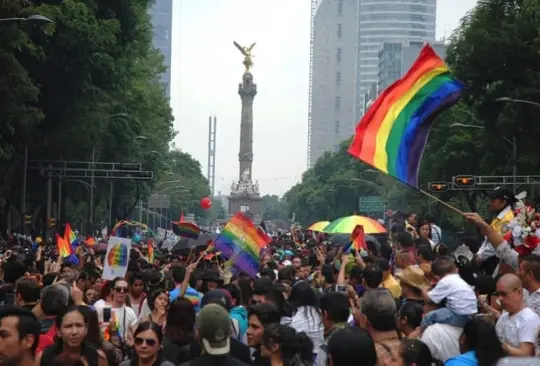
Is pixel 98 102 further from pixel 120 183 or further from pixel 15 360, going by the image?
pixel 15 360

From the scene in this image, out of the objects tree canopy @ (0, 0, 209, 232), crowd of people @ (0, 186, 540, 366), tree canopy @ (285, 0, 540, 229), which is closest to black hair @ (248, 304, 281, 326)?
crowd of people @ (0, 186, 540, 366)

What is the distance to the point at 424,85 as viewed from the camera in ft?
40.5

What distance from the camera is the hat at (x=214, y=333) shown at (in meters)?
6.95

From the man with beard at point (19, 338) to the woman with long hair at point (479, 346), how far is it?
7.95ft

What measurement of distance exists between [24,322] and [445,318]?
2788 mm

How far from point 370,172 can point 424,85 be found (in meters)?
97.3

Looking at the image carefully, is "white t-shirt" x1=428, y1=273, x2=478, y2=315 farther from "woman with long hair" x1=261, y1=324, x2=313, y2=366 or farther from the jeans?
"woman with long hair" x1=261, y1=324, x2=313, y2=366

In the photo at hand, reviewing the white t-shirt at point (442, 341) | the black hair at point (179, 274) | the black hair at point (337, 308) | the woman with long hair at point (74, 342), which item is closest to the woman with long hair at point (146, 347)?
the woman with long hair at point (74, 342)

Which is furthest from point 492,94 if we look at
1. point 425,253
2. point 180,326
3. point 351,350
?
point 351,350

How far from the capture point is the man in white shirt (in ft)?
26.0

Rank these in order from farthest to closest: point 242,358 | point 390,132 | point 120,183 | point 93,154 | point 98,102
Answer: point 120,183, point 93,154, point 98,102, point 390,132, point 242,358

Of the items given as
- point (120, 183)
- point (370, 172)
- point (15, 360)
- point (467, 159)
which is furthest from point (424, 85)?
point (370, 172)

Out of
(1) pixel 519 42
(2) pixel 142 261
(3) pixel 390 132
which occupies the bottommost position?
(2) pixel 142 261

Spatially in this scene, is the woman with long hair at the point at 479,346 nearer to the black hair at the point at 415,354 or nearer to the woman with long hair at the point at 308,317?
the black hair at the point at 415,354
